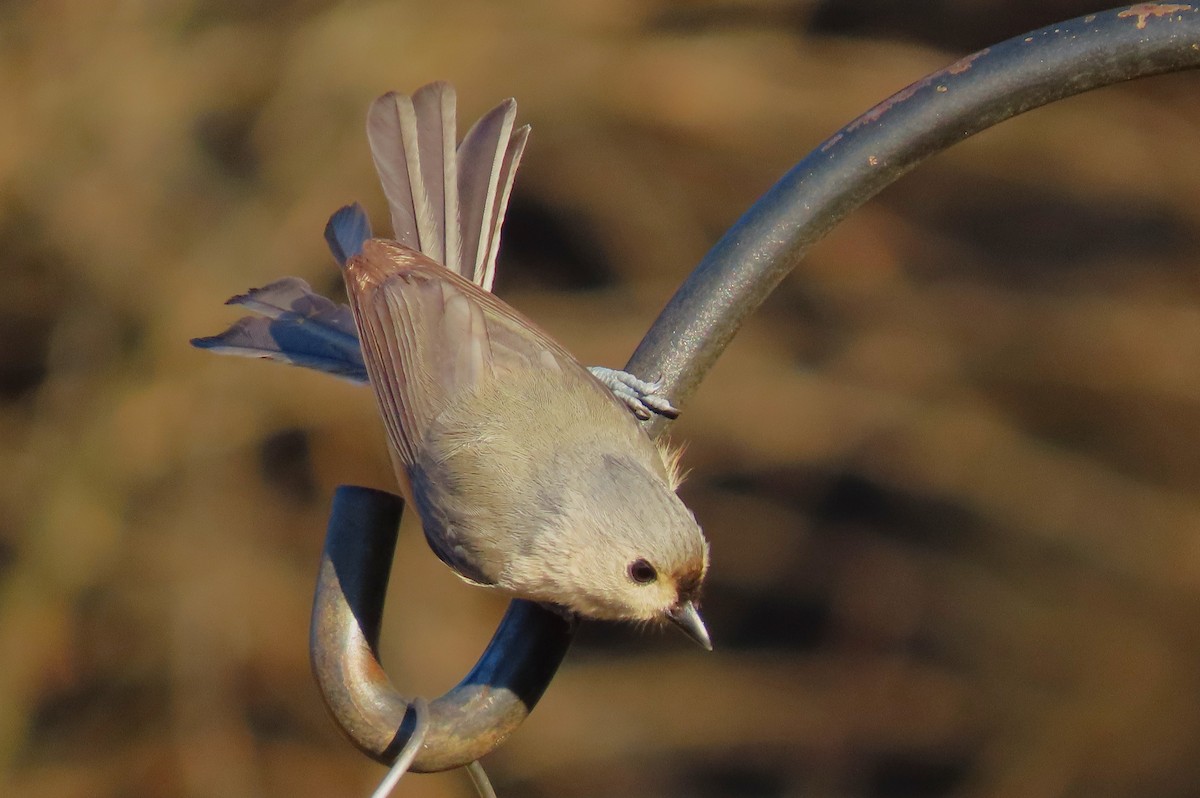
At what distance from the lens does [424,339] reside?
243cm

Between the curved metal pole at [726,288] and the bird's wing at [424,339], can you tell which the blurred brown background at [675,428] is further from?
the curved metal pole at [726,288]

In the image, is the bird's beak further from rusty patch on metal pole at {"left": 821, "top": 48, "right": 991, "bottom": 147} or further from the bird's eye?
rusty patch on metal pole at {"left": 821, "top": 48, "right": 991, "bottom": 147}

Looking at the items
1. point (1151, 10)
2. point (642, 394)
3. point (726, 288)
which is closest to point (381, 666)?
point (642, 394)

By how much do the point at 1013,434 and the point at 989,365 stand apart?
191 mm

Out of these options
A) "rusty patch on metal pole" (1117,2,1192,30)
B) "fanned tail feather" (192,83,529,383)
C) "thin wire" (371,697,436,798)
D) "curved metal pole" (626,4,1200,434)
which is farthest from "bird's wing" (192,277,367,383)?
"rusty patch on metal pole" (1117,2,1192,30)

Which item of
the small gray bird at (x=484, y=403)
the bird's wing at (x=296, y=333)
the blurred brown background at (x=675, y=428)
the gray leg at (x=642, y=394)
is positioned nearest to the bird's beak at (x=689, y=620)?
the small gray bird at (x=484, y=403)

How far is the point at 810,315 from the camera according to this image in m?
4.11

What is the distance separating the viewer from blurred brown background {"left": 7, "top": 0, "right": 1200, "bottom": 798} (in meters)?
3.88

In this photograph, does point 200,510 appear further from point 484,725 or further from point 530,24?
point 484,725

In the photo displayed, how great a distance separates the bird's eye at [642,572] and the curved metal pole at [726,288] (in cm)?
31

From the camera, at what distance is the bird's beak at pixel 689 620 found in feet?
7.37

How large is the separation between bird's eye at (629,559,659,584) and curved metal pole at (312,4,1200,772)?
0.31 meters

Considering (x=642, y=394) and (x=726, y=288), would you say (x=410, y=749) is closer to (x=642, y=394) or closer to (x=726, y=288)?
(x=642, y=394)

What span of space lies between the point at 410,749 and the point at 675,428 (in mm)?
2414
